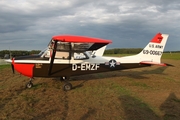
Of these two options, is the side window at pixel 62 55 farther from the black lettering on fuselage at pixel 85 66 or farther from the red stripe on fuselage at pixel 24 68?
the red stripe on fuselage at pixel 24 68

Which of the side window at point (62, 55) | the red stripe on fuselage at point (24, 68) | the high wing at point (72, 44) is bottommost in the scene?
the red stripe on fuselage at point (24, 68)

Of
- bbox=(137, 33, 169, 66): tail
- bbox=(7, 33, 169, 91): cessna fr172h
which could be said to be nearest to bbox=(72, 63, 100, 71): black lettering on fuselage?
bbox=(7, 33, 169, 91): cessna fr172h

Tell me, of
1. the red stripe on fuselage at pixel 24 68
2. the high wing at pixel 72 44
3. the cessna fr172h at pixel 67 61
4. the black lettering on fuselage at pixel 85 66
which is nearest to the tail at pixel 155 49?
the cessna fr172h at pixel 67 61

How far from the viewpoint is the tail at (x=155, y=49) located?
1030 cm

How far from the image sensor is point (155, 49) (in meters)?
10.4

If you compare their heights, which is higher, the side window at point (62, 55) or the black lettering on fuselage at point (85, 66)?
the side window at point (62, 55)

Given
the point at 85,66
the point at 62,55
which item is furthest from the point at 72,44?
the point at 85,66

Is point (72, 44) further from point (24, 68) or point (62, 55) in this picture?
point (24, 68)

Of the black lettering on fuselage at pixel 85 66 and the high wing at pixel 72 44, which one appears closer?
the high wing at pixel 72 44

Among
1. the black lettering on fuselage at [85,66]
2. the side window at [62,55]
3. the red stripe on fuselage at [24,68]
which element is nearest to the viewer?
the red stripe on fuselage at [24,68]

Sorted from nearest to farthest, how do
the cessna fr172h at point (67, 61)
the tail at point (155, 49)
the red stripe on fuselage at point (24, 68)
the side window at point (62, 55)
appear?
the cessna fr172h at point (67, 61)
the red stripe on fuselage at point (24, 68)
the side window at point (62, 55)
the tail at point (155, 49)

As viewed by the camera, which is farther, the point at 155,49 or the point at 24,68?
the point at 155,49

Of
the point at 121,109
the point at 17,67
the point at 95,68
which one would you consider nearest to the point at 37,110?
the point at 121,109

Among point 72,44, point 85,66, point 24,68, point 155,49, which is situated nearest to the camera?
point 72,44
